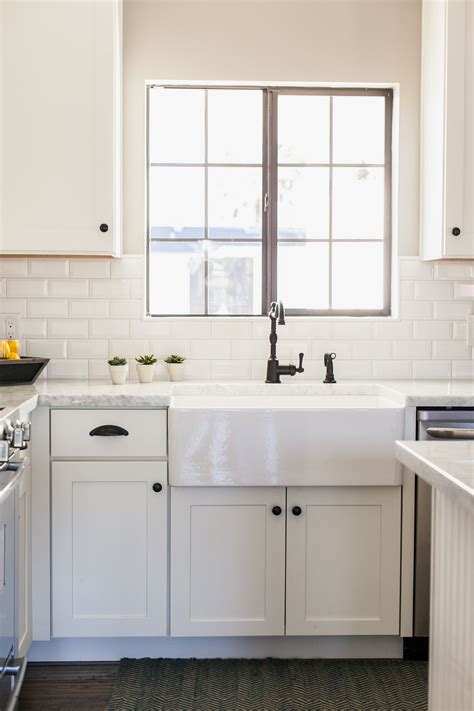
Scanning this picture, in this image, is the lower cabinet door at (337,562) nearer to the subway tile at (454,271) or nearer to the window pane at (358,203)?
the subway tile at (454,271)

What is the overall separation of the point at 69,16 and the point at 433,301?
191cm

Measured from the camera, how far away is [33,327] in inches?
129

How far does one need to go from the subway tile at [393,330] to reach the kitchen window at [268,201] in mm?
116

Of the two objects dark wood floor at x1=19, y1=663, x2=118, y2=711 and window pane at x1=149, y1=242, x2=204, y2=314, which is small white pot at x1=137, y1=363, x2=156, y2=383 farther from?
dark wood floor at x1=19, y1=663, x2=118, y2=711

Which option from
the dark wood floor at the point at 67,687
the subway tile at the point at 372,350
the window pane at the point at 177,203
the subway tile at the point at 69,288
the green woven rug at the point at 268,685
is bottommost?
the dark wood floor at the point at 67,687

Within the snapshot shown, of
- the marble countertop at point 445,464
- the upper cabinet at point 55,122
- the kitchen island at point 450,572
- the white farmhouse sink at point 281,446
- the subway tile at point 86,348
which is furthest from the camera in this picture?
the subway tile at point 86,348

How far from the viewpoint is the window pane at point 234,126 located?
340 centimetres

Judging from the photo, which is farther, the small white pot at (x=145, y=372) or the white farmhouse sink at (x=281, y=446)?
the small white pot at (x=145, y=372)

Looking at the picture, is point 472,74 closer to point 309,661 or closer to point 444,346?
point 444,346

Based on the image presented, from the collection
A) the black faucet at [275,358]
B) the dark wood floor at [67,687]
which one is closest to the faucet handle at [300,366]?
the black faucet at [275,358]

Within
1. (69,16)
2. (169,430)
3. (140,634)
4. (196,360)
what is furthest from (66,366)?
(69,16)

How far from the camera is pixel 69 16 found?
9.63 feet

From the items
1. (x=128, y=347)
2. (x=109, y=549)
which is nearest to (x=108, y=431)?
(x=109, y=549)

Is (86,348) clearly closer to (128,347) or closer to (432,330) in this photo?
(128,347)
